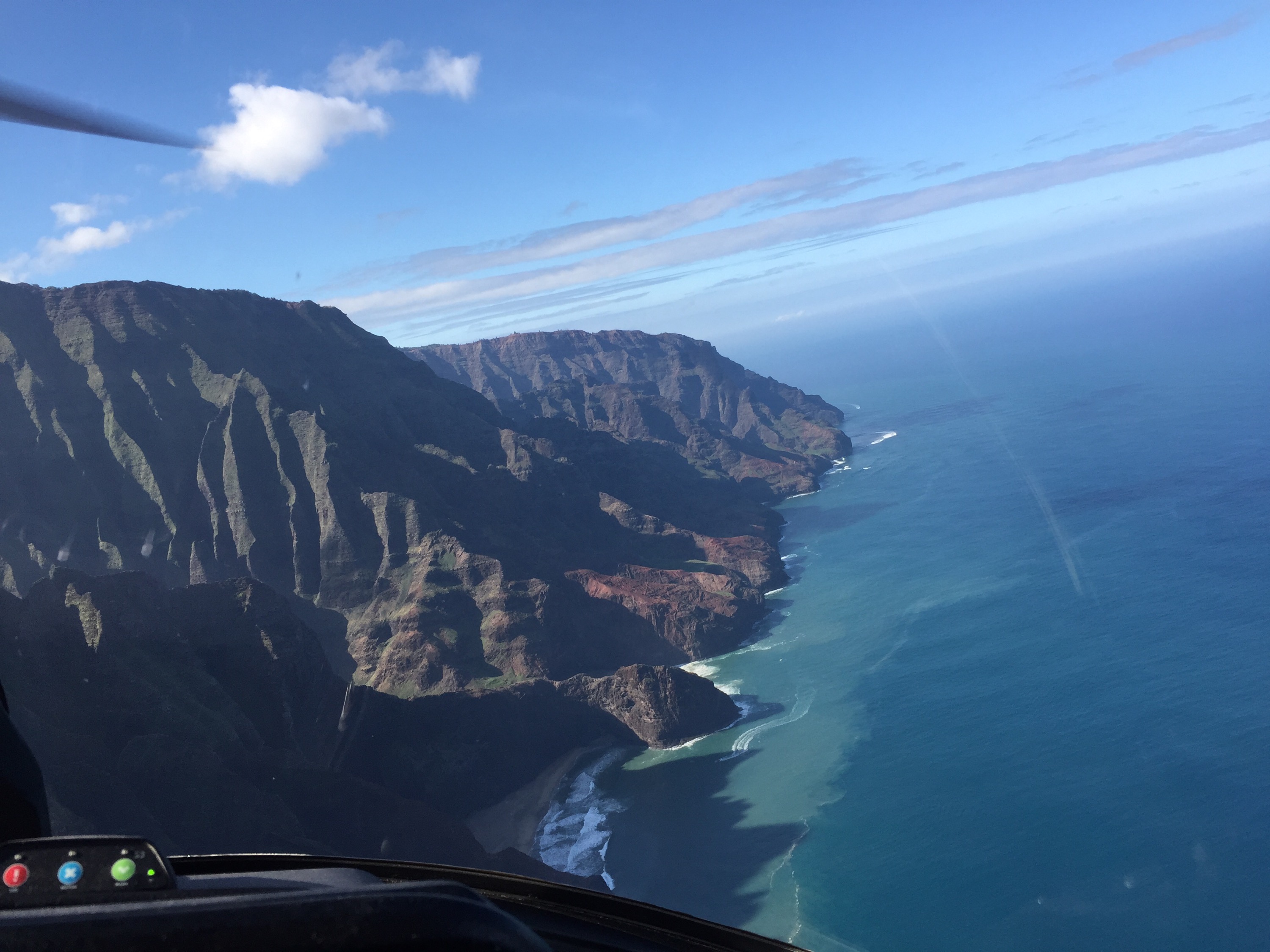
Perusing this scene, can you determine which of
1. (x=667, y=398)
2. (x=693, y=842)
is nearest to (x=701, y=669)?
(x=693, y=842)

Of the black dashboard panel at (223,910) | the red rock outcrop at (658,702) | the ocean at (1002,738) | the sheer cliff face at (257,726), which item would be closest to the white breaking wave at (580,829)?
the ocean at (1002,738)

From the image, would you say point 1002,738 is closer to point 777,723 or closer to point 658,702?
point 777,723

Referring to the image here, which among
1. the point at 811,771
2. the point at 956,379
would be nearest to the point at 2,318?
the point at 811,771

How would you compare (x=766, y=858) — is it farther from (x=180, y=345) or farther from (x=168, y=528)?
(x=180, y=345)

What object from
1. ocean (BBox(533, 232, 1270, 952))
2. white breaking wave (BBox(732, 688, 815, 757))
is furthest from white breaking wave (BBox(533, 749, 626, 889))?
white breaking wave (BBox(732, 688, 815, 757))

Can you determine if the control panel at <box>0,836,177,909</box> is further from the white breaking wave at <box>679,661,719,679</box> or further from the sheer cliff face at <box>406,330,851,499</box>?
the sheer cliff face at <box>406,330,851,499</box>

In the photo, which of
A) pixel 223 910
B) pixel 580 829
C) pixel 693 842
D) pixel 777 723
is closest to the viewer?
pixel 223 910

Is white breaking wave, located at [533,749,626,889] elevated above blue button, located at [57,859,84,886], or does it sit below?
below
